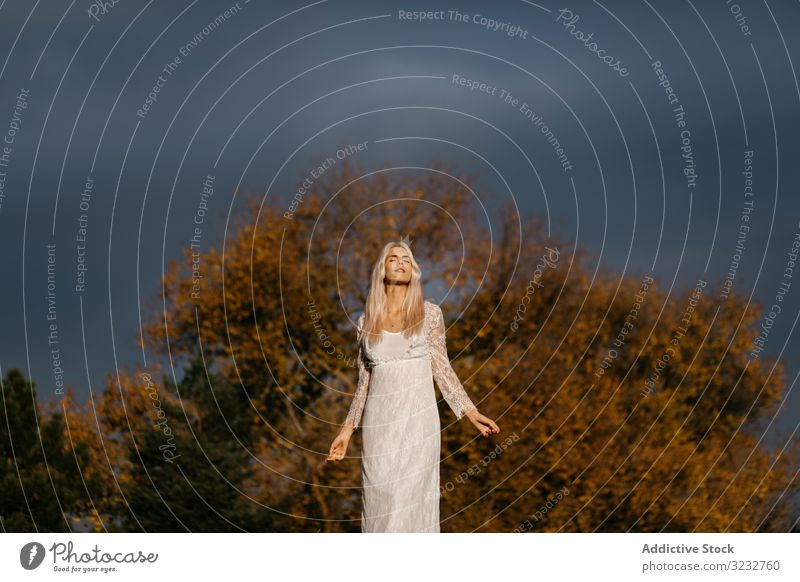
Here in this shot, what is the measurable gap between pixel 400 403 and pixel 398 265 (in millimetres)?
1297

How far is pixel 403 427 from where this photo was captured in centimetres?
1111

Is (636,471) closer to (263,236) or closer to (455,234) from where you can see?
(455,234)

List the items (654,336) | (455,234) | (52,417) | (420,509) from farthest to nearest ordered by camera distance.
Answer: (654,336)
(52,417)
(455,234)
(420,509)

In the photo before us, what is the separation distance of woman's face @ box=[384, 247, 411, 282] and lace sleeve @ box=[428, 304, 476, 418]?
41 centimetres

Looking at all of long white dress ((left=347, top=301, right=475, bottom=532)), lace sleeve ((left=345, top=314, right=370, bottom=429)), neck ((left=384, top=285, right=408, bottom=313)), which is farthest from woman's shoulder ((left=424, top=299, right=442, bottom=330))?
lace sleeve ((left=345, top=314, right=370, bottom=429))

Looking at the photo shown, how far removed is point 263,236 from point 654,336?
9.02 metres

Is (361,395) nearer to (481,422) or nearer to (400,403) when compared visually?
(400,403)
